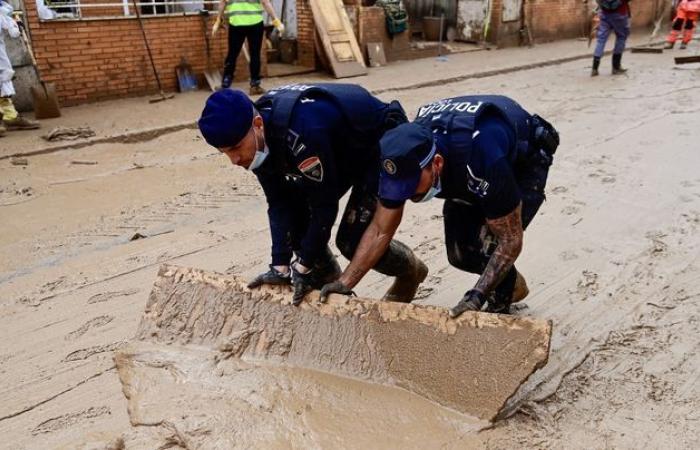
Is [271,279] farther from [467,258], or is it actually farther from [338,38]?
[338,38]

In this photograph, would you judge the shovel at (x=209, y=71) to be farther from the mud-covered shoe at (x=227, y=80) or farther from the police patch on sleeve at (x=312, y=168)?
the police patch on sleeve at (x=312, y=168)

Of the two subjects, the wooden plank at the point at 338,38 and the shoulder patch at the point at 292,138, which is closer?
the shoulder patch at the point at 292,138

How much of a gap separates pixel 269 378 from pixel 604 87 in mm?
7902

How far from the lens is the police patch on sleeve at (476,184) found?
7.87ft

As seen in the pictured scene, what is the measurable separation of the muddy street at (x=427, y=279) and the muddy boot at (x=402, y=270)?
253 millimetres

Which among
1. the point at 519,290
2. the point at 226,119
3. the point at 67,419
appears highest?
the point at 226,119

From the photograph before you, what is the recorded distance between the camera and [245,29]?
26.8 feet

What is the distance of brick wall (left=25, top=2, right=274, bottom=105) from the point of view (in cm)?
737

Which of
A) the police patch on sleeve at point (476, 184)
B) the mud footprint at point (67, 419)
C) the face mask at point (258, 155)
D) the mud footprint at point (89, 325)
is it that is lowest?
the mud footprint at point (67, 419)

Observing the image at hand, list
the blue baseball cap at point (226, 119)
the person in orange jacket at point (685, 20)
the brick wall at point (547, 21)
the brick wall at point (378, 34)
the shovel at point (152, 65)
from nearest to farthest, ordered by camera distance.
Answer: the blue baseball cap at point (226, 119), the shovel at point (152, 65), the brick wall at point (378, 34), the person in orange jacket at point (685, 20), the brick wall at point (547, 21)

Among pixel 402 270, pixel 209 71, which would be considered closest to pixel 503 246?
pixel 402 270

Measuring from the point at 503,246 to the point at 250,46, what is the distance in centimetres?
655

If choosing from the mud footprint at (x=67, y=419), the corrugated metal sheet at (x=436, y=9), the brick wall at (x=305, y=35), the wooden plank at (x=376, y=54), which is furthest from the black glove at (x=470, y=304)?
the corrugated metal sheet at (x=436, y=9)

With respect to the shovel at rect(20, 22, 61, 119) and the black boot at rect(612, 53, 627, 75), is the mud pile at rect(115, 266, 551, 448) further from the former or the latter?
the black boot at rect(612, 53, 627, 75)
